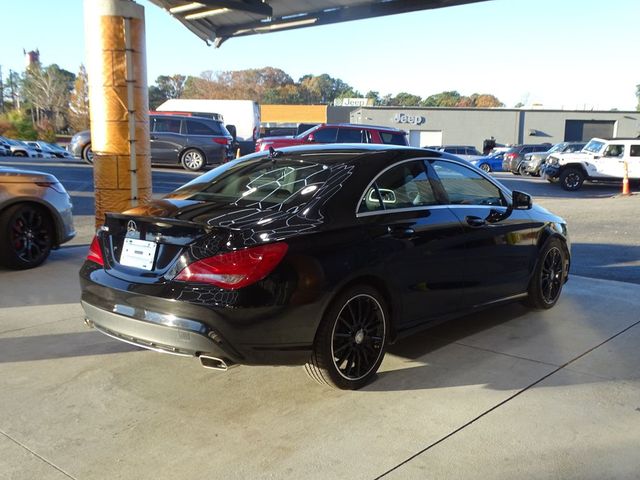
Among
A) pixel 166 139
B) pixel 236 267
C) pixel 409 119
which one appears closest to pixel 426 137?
pixel 409 119

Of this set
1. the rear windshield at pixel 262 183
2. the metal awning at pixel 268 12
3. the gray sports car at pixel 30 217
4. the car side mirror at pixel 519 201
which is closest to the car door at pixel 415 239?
the rear windshield at pixel 262 183

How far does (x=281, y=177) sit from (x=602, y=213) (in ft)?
39.1

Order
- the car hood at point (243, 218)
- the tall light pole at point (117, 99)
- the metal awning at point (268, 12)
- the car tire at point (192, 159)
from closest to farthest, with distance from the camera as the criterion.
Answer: the car hood at point (243, 218)
the tall light pole at point (117, 99)
the metal awning at point (268, 12)
the car tire at point (192, 159)

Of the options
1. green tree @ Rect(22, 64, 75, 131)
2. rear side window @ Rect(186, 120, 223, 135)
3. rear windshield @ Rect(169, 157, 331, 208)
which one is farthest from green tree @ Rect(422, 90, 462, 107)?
rear windshield @ Rect(169, 157, 331, 208)

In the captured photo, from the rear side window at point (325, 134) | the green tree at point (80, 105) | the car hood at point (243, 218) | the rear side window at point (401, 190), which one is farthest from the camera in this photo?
the green tree at point (80, 105)

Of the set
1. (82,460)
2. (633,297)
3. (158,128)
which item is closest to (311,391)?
(82,460)

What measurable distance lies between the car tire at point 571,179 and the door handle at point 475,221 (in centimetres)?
1807

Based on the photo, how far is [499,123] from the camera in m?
59.5

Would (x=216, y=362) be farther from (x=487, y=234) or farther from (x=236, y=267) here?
(x=487, y=234)

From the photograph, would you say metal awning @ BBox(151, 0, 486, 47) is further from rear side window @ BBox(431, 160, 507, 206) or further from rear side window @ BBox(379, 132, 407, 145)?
rear side window @ BBox(379, 132, 407, 145)

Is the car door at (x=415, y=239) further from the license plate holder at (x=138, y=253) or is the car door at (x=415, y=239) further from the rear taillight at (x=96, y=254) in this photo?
the rear taillight at (x=96, y=254)

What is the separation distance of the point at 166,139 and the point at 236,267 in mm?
18045

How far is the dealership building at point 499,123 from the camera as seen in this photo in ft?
194

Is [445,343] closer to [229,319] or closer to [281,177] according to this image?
[281,177]
